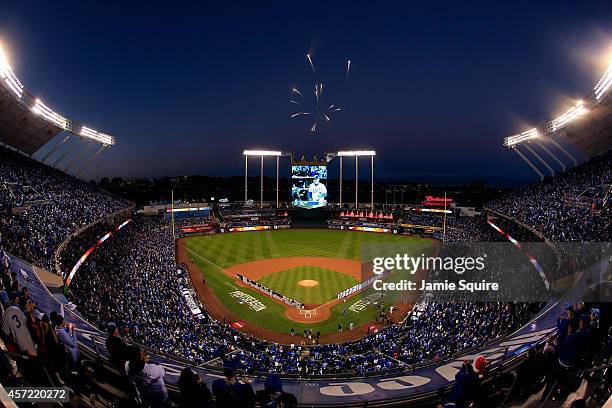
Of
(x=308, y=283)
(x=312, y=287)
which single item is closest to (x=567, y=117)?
(x=312, y=287)

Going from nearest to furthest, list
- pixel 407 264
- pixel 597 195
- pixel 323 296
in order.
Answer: pixel 597 195 → pixel 323 296 → pixel 407 264

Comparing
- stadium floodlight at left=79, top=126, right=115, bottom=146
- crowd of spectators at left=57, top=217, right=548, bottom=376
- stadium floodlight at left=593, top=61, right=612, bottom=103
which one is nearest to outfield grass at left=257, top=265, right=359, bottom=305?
crowd of spectators at left=57, top=217, right=548, bottom=376

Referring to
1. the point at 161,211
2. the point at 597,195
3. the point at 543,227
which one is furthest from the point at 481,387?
the point at 161,211

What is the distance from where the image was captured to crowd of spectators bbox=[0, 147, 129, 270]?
20.0m

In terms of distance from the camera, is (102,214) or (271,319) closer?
(271,319)

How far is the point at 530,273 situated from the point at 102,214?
1493 inches

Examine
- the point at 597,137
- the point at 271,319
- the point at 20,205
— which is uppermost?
the point at 597,137

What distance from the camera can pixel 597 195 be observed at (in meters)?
29.0

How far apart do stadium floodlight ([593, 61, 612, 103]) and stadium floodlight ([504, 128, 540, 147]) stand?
16.1 m

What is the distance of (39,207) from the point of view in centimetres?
2752

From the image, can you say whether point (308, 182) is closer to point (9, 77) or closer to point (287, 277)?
point (287, 277)

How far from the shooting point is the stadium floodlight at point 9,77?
75.2 feet

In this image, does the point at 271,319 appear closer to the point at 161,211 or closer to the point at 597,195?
the point at 597,195

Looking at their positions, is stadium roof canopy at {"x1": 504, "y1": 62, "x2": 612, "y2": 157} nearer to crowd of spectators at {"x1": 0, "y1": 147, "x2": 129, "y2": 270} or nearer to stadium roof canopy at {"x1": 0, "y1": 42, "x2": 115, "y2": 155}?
crowd of spectators at {"x1": 0, "y1": 147, "x2": 129, "y2": 270}
